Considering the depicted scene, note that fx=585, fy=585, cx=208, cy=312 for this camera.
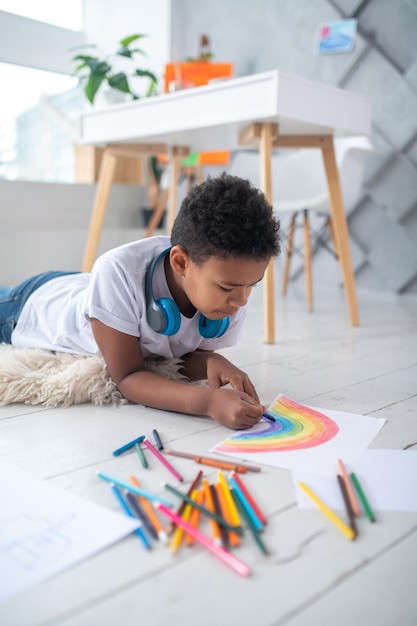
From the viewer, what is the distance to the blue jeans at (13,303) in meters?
1.24

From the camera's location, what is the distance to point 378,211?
272cm

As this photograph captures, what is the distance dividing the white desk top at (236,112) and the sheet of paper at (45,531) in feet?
3.72

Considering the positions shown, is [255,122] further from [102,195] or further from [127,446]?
[127,446]

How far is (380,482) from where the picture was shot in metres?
0.68

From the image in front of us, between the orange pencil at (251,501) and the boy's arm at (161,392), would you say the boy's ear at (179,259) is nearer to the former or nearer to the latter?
the boy's arm at (161,392)

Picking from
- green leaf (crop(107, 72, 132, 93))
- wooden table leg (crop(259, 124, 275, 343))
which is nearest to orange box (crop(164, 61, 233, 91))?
green leaf (crop(107, 72, 132, 93))

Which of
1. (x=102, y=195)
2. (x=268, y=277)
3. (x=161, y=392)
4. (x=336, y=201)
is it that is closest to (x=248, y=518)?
(x=161, y=392)

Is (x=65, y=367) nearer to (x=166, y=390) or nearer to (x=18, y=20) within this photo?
(x=166, y=390)

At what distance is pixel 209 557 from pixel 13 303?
0.87 m

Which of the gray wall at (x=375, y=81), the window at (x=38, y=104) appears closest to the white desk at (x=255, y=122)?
the gray wall at (x=375, y=81)

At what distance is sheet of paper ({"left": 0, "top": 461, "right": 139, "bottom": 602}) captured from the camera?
0.49 meters

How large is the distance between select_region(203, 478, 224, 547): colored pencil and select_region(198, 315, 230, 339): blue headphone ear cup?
0.37 metres

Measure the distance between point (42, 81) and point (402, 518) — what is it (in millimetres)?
3017

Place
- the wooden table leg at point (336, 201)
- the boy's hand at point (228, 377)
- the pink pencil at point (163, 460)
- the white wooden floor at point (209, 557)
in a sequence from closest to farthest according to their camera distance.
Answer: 1. the white wooden floor at point (209, 557)
2. the pink pencil at point (163, 460)
3. the boy's hand at point (228, 377)
4. the wooden table leg at point (336, 201)
